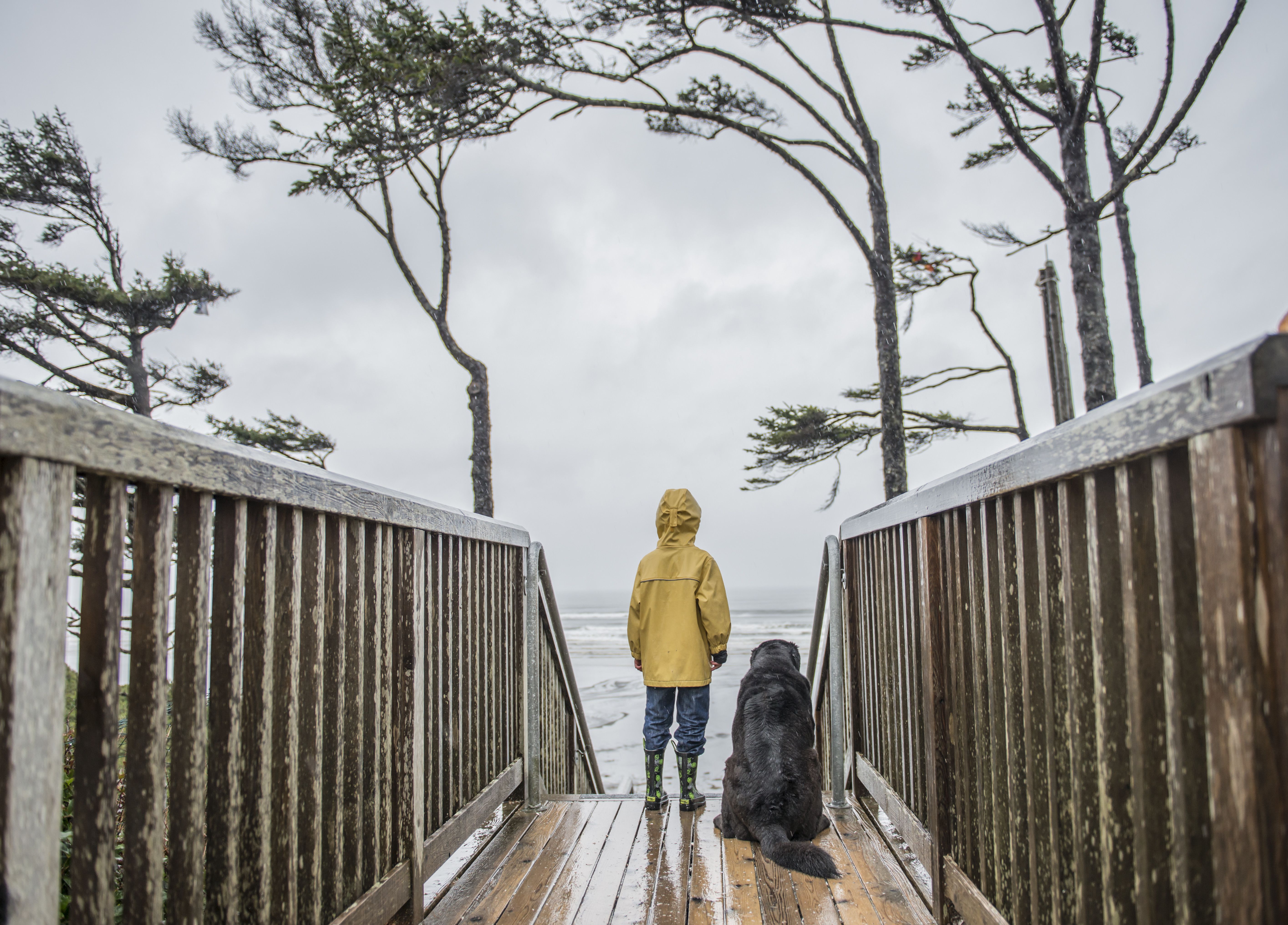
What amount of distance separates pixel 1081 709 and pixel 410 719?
198 cm

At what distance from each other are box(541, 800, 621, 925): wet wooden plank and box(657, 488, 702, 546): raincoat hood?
1426mm

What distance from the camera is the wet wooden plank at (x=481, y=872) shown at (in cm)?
266

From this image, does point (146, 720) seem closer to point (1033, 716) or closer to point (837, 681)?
point (1033, 716)

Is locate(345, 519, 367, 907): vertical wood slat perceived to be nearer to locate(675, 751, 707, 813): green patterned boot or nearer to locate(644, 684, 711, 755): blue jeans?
locate(675, 751, 707, 813): green patterned boot

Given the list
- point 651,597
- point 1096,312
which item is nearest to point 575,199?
point 1096,312

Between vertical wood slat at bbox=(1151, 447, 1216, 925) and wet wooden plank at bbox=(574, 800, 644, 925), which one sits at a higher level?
vertical wood slat at bbox=(1151, 447, 1216, 925)

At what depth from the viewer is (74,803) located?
1139 mm

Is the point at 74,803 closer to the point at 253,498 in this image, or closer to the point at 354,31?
the point at 253,498

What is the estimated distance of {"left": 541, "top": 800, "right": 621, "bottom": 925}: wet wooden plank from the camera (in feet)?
8.71

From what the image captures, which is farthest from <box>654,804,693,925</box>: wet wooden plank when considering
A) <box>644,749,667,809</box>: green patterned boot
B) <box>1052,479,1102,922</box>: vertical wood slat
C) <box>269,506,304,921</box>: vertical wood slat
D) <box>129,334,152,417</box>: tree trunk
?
<box>129,334,152,417</box>: tree trunk

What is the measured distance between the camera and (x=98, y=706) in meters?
1.21

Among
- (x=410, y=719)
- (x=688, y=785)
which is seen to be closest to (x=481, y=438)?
(x=688, y=785)

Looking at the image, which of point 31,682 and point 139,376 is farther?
point 139,376

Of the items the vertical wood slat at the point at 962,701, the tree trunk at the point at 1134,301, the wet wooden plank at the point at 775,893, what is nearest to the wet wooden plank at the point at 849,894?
the wet wooden plank at the point at 775,893
